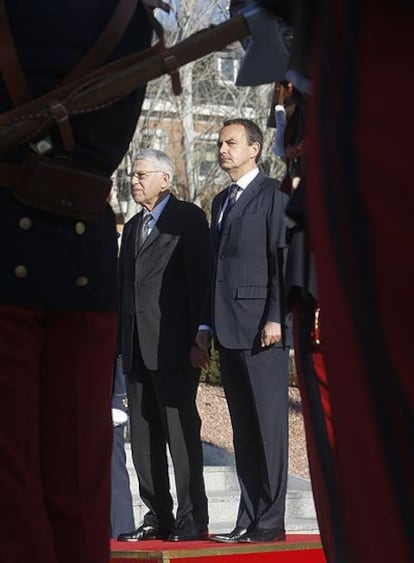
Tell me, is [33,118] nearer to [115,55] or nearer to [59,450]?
[115,55]

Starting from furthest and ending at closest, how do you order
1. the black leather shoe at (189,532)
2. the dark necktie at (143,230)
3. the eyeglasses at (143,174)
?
the eyeglasses at (143,174)
the dark necktie at (143,230)
the black leather shoe at (189,532)

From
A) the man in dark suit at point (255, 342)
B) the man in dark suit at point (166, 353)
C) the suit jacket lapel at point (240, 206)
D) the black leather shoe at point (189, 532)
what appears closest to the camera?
the man in dark suit at point (255, 342)

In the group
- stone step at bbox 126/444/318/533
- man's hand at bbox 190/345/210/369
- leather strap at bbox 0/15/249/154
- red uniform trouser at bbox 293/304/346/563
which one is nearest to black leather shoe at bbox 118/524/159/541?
man's hand at bbox 190/345/210/369

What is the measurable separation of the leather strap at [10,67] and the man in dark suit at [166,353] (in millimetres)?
4019

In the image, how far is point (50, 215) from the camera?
2906mm

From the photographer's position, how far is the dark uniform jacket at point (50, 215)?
2834 millimetres

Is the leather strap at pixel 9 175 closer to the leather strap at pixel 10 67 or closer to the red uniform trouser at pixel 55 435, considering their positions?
the leather strap at pixel 10 67

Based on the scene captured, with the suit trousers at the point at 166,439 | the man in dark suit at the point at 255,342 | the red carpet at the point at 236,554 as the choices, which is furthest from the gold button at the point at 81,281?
the suit trousers at the point at 166,439

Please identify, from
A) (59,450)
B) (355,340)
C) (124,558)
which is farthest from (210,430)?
(355,340)

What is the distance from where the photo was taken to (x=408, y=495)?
1804 mm

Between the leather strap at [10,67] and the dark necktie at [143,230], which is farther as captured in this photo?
the dark necktie at [143,230]

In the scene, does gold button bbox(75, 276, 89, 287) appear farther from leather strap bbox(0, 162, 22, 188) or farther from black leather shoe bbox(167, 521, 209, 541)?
black leather shoe bbox(167, 521, 209, 541)

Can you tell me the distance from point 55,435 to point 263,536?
3480mm

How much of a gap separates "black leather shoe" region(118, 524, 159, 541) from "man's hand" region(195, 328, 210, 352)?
1.08 metres
